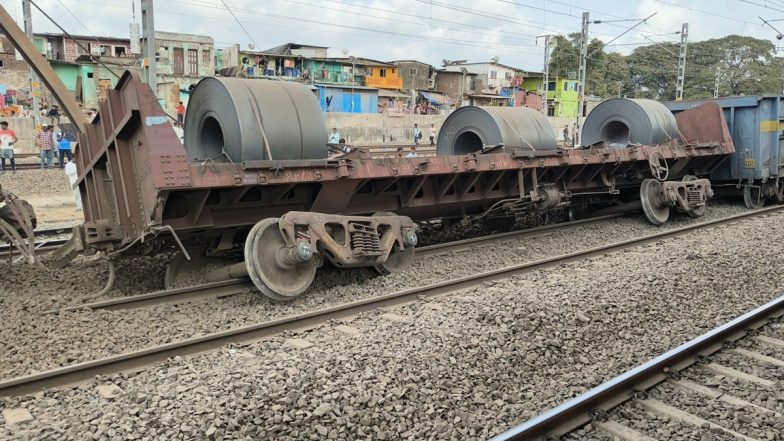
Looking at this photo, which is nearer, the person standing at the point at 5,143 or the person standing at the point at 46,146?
the person standing at the point at 5,143

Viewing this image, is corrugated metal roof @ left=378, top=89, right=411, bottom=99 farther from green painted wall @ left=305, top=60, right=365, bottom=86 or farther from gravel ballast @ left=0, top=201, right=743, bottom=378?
gravel ballast @ left=0, top=201, right=743, bottom=378

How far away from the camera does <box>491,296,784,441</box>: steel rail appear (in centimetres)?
368

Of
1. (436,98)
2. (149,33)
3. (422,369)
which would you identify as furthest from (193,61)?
(422,369)

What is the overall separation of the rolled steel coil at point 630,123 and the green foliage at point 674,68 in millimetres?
58520

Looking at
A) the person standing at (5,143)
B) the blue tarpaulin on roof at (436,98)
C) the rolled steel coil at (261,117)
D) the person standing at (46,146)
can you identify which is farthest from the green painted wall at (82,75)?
the rolled steel coil at (261,117)

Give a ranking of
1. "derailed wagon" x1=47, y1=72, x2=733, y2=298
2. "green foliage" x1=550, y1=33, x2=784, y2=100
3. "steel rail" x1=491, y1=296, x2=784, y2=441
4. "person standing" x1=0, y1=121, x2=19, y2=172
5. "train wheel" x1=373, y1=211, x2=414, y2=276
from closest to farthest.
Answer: "steel rail" x1=491, y1=296, x2=784, y2=441 < "derailed wagon" x1=47, y1=72, x2=733, y2=298 < "train wheel" x1=373, y1=211, x2=414, y2=276 < "person standing" x1=0, y1=121, x2=19, y2=172 < "green foliage" x1=550, y1=33, x2=784, y2=100

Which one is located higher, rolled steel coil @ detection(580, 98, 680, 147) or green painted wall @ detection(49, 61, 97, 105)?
green painted wall @ detection(49, 61, 97, 105)

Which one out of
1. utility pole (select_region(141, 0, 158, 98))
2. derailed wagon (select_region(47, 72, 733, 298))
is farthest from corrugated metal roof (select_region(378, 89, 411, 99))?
derailed wagon (select_region(47, 72, 733, 298))

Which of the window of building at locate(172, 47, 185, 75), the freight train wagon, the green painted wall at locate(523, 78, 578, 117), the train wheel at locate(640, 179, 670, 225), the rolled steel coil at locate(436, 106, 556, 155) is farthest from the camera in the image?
the green painted wall at locate(523, 78, 578, 117)

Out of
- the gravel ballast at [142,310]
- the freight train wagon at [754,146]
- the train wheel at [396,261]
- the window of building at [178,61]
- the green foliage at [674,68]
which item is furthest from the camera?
the green foliage at [674,68]

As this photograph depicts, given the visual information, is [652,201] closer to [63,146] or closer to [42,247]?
[42,247]

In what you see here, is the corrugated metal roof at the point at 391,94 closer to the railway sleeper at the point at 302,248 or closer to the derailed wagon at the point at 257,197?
the derailed wagon at the point at 257,197

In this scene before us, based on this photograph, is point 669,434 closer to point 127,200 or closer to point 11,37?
point 127,200

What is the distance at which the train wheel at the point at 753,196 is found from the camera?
13.7 m
